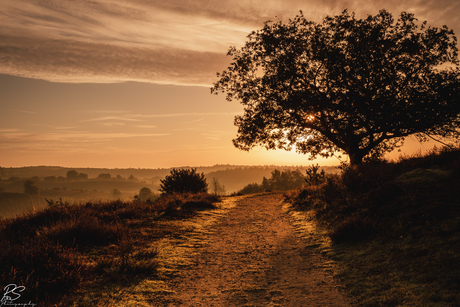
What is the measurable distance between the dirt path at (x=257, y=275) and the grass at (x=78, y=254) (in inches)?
42.7

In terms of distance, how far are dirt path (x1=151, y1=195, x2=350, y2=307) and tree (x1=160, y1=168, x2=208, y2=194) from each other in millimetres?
12576

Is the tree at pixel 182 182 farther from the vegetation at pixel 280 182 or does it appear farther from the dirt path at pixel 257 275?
the vegetation at pixel 280 182

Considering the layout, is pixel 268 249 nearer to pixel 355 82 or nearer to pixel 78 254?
pixel 78 254

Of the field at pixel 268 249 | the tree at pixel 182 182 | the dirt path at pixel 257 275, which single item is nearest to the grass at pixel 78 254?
the field at pixel 268 249

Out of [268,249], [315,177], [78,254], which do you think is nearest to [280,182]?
[315,177]

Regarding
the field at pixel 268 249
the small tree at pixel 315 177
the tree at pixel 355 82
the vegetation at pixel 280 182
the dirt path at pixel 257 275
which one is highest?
the tree at pixel 355 82

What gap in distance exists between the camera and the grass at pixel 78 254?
14.2 ft

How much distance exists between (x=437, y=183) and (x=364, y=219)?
2477 millimetres

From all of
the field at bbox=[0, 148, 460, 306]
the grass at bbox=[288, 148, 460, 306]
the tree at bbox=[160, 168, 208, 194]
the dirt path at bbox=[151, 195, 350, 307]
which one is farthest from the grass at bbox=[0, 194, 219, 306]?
the tree at bbox=[160, 168, 208, 194]

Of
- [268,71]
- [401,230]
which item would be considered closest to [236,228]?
[401,230]

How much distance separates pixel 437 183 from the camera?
7629 millimetres

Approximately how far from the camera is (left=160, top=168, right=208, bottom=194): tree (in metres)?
21.5

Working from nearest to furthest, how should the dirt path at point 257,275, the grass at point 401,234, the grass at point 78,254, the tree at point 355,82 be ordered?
the grass at point 401,234 → the grass at point 78,254 → the dirt path at point 257,275 → the tree at point 355,82

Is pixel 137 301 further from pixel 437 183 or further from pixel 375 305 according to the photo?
pixel 437 183
